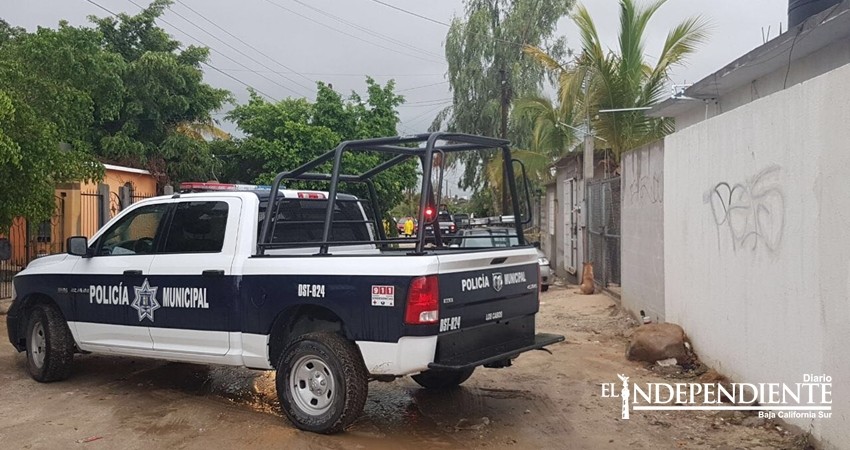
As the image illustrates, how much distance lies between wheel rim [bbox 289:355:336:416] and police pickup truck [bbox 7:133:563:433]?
1 centimetres

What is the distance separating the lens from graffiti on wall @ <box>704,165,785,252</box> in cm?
581

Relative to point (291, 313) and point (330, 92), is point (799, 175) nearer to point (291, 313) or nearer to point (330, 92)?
point (291, 313)

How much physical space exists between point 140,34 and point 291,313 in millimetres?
19772

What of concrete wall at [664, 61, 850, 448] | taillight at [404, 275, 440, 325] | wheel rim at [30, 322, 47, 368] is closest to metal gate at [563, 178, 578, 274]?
concrete wall at [664, 61, 850, 448]

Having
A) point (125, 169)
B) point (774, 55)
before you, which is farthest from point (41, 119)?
point (774, 55)

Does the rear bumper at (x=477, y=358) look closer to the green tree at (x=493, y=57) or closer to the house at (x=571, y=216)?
the house at (x=571, y=216)

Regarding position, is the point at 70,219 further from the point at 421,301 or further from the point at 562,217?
the point at 421,301

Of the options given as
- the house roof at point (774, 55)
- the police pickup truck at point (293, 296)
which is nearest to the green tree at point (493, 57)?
the house roof at point (774, 55)

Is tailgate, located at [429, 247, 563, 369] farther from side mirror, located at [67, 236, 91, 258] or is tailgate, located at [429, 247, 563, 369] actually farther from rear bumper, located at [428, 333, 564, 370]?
side mirror, located at [67, 236, 91, 258]

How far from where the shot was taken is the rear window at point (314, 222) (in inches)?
264

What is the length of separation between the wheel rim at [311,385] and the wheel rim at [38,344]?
320 centimetres

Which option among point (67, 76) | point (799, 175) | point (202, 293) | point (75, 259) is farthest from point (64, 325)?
point (67, 76)

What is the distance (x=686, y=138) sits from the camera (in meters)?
8.27

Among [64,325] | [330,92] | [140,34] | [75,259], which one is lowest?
[64,325]
